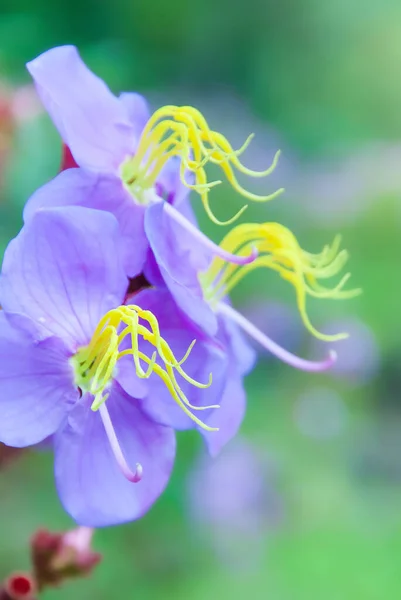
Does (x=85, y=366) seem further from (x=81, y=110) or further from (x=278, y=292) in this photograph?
(x=278, y=292)

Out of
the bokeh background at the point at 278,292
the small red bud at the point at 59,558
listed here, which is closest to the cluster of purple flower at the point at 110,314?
the small red bud at the point at 59,558

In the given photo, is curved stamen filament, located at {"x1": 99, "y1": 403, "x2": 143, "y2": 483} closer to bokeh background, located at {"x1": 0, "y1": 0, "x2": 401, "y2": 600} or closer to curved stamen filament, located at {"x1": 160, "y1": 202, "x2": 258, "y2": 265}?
curved stamen filament, located at {"x1": 160, "y1": 202, "x2": 258, "y2": 265}

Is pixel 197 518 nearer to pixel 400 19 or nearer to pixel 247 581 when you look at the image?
pixel 247 581

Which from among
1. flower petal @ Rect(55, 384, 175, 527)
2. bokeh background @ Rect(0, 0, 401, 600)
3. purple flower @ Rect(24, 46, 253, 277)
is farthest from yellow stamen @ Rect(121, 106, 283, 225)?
bokeh background @ Rect(0, 0, 401, 600)

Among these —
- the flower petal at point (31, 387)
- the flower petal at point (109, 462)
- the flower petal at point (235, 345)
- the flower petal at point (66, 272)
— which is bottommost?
the flower petal at point (109, 462)

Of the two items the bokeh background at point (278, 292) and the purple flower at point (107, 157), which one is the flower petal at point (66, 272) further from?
the bokeh background at point (278, 292)

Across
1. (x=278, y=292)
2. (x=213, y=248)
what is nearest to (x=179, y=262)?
(x=213, y=248)
